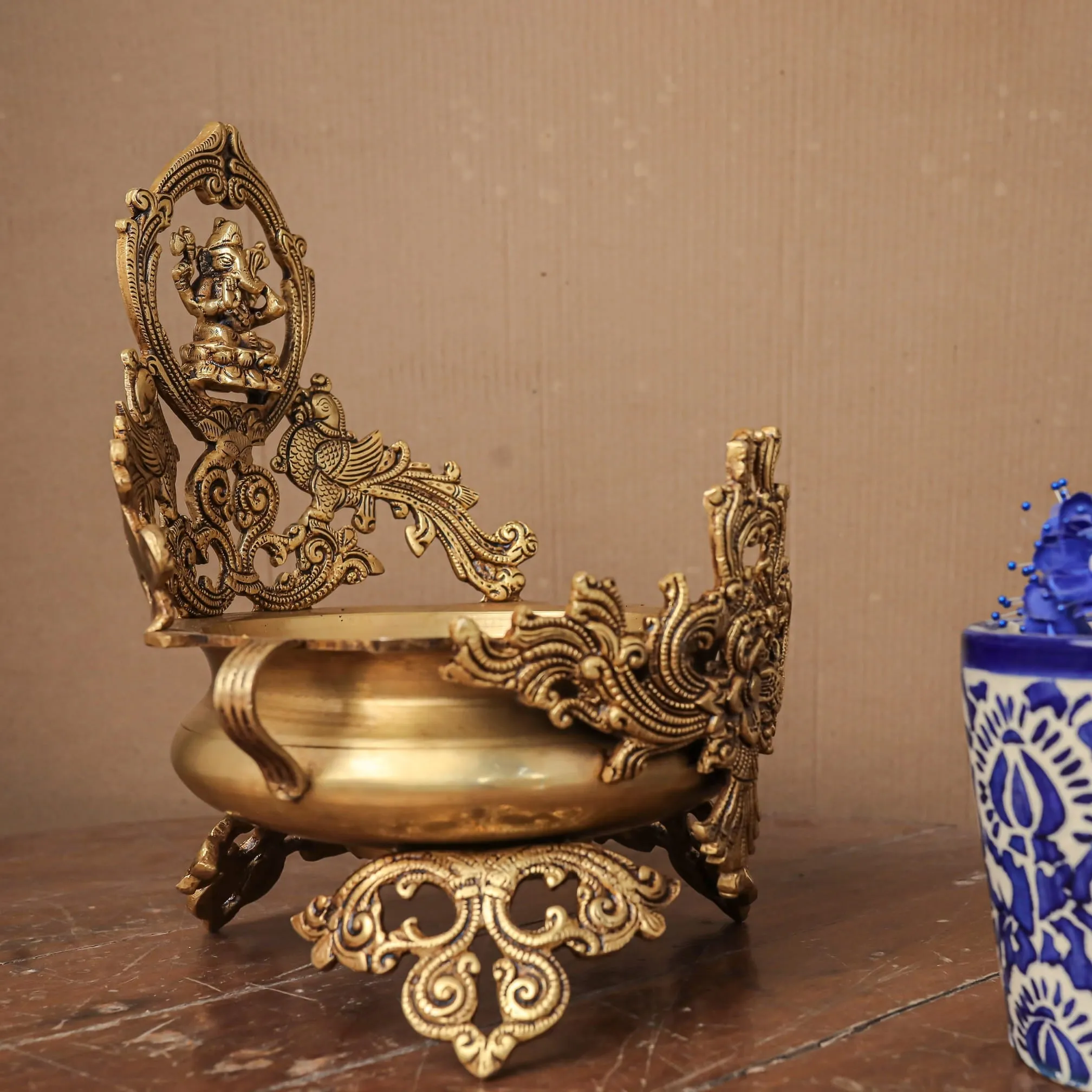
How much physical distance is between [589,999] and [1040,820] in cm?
34

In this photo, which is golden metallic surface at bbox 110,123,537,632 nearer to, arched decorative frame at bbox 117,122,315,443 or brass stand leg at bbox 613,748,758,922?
arched decorative frame at bbox 117,122,315,443

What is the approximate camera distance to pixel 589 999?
2.91 ft

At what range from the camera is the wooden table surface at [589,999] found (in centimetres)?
77

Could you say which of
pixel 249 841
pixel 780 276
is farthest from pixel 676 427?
pixel 249 841

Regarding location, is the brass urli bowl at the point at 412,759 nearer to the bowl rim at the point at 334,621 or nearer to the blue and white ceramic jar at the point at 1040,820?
the bowl rim at the point at 334,621

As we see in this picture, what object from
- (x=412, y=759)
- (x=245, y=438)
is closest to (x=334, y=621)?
(x=245, y=438)

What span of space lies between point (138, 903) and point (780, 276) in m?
1.02

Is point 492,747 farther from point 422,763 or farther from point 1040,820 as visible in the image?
point 1040,820

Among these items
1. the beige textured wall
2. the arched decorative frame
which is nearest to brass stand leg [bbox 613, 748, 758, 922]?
the arched decorative frame

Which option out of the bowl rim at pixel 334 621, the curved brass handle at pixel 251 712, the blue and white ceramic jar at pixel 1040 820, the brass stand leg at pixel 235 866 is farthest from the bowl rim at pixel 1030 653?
the brass stand leg at pixel 235 866

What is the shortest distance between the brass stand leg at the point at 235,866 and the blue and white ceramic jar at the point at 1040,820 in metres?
0.50

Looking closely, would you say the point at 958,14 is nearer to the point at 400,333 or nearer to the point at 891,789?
the point at 400,333

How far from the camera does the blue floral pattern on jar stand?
69 centimetres

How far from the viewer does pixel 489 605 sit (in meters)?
1.17
